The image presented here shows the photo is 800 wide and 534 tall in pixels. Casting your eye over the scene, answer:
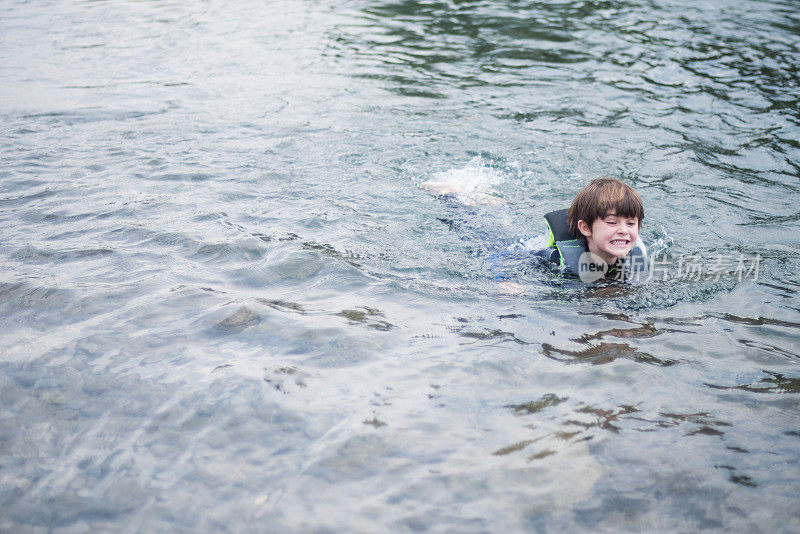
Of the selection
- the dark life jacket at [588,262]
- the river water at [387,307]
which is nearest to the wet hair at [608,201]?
the dark life jacket at [588,262]

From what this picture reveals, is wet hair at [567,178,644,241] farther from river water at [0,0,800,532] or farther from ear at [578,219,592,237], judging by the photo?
river water at [0,0,800,532]

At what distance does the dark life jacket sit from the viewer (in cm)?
515

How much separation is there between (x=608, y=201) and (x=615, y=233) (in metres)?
0.24

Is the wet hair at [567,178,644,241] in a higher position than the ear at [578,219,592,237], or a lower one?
higher

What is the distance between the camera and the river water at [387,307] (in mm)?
2904

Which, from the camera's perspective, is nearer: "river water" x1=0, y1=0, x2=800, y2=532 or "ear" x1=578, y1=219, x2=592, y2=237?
"river water" x1=0, y1=0, x2=800, y2=532

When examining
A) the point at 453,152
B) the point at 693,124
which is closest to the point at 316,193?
the point at 453,152

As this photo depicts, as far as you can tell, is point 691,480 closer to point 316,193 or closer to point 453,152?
point 316,193

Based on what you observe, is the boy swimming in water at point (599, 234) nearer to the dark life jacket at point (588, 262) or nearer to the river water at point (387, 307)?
the dark life jacket at point (588, 262)

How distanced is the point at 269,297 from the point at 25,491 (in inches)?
75.6

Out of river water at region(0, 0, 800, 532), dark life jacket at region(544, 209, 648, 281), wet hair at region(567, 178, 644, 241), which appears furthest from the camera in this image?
dark life jacket at region(544, 209, 648, 281)

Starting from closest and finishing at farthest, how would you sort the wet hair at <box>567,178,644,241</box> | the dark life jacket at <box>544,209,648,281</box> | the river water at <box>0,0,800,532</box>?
the river water at <box>0,0,800,532</box> < the wet hair at <box>567,178,644,241</box> < the dark life jacket at <box>544,209,648,281</box>

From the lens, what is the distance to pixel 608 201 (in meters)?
4.97

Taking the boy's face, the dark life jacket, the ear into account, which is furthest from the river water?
the ear
